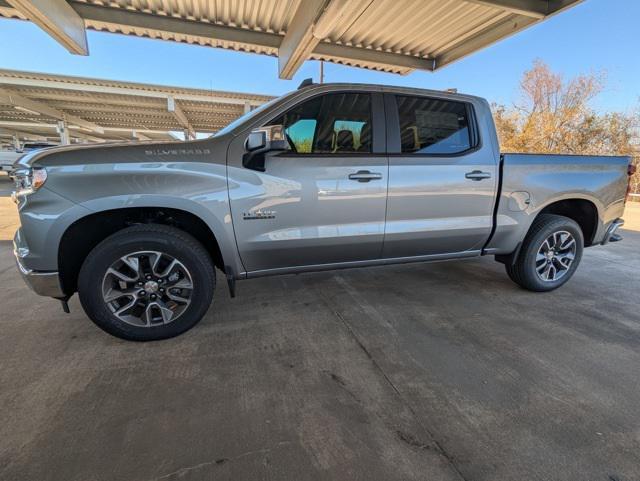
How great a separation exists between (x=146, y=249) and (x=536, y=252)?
369 centimetres

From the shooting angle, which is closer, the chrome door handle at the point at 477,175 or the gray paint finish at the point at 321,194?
the gray paint finish at the point at 321,194

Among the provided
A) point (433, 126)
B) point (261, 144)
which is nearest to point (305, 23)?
point (433, 126)

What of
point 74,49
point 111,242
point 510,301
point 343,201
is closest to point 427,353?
point 343,201

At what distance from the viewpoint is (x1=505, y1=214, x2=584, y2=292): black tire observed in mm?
3457

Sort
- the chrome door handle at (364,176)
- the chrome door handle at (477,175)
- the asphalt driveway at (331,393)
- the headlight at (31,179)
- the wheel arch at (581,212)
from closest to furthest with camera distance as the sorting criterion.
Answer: the asphalt driveway at (331,393) → the headlight at (31,179) → the chrome door handle at (364,176) → the chrome door handle at (477,175) → the wheel arch at (581,212)

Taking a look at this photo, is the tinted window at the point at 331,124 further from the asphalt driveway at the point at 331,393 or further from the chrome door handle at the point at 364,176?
the asphalt driveway at the point at 331,393

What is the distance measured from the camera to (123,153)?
2303mm

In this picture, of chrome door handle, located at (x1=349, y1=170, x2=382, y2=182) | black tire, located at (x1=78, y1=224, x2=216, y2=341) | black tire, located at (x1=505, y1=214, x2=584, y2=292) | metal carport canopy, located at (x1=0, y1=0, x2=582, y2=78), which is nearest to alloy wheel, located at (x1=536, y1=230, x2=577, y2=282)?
black tire, located at (x1=505, y1=214, x2=584, y2=292)

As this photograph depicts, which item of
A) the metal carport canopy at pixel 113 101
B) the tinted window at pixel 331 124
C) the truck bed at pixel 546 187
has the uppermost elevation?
the metal carport canopy at pixel 113 101

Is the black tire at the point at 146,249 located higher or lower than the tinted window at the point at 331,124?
lower

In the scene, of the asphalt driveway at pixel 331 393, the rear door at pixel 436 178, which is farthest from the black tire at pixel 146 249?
the rear door at pixel 436 178

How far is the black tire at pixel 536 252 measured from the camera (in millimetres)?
3457

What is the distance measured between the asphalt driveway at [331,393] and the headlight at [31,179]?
1.15m

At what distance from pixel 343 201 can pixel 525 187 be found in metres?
1.94
